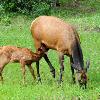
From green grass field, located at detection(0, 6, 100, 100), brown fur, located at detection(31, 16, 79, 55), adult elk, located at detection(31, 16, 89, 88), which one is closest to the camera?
green grass field, located at detection(0, 6, 100, 100)

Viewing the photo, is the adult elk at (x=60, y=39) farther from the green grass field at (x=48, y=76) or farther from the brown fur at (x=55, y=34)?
the green grass field at (x=48, y=76)

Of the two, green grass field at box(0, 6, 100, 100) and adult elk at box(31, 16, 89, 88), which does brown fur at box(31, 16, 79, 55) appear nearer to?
adult elk at box(31, 16, 89, 88)

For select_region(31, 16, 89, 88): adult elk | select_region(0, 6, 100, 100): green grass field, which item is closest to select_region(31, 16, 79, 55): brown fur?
select_region(31, 16, 89, 88): adult elk

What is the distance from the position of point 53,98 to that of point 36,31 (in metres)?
3.99

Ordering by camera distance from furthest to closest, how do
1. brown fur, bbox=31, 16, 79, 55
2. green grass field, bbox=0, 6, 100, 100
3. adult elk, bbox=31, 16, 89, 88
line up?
brown fur, bbox=31, 16, 79, 55 → adult elk, bbox=31, 16, 89, 88 → green grass field, bbox=0, 6, 100, 100

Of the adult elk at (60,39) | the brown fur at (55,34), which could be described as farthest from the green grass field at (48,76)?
the brown fur at (55,34)

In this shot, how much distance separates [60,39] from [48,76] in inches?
52.1

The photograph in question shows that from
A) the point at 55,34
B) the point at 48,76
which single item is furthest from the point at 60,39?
the point at 48,76

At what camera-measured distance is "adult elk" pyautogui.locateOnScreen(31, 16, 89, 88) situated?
1180cm

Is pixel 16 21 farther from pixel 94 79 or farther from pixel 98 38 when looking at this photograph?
pixel 94 79

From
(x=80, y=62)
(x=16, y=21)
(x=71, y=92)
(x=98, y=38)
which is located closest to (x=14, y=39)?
(x=98, y=38)

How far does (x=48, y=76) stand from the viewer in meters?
13.0

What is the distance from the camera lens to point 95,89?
11.0 metres

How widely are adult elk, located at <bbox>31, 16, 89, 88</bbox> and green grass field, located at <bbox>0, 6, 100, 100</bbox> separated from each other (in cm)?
58
